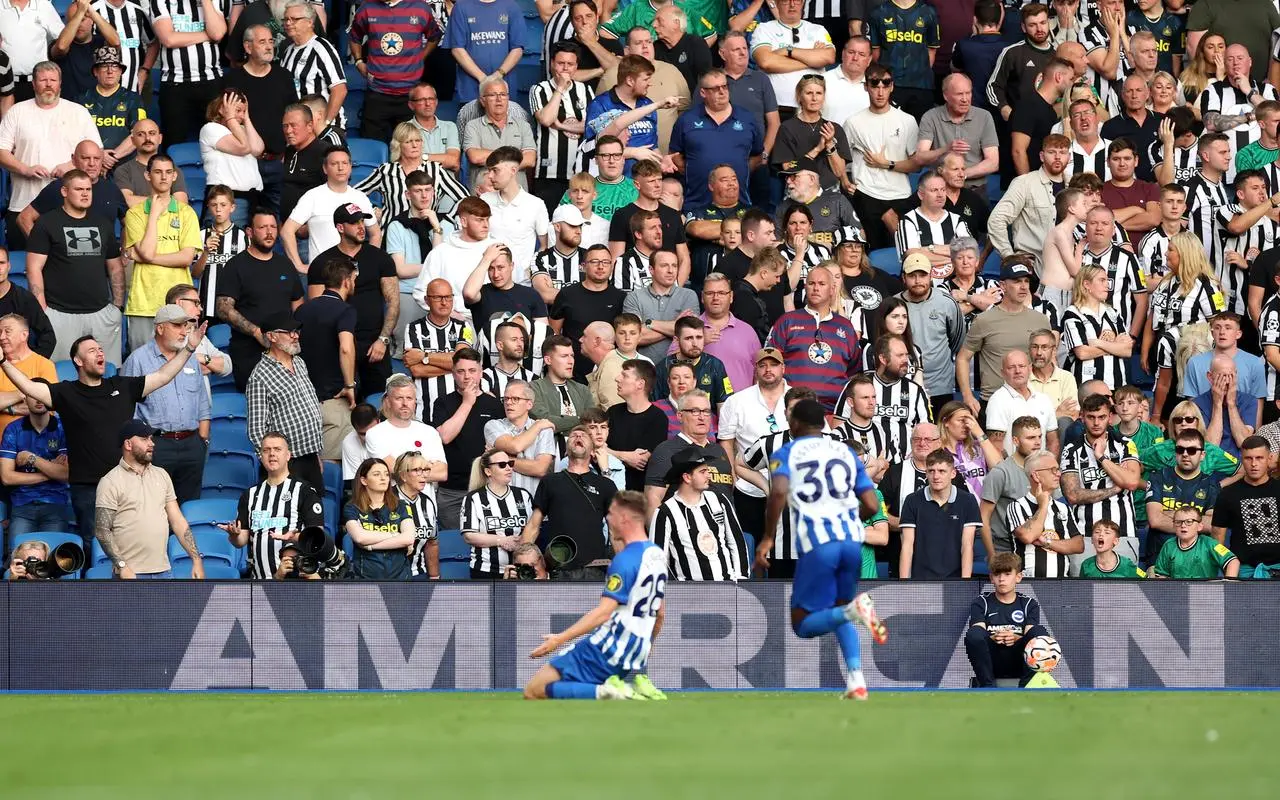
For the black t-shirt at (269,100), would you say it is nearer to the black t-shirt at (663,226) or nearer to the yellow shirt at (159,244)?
the yellow shirt at (159,244)

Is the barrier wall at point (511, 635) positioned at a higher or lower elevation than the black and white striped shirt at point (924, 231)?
lower

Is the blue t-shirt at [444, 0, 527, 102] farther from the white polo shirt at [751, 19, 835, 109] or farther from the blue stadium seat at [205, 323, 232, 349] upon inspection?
the blue stadium seat at [205, 323, 232, 349]

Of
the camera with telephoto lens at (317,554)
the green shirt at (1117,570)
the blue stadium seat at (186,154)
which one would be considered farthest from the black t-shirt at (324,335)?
the green shirt at (1117,570)

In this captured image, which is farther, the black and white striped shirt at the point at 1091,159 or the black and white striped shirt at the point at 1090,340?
the black and white striped shirt at the point at 1091,159

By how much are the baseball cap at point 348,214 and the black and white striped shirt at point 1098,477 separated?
5896mm

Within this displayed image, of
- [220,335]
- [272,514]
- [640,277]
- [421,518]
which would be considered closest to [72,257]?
[220,335]

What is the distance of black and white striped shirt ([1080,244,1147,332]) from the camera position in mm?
16188

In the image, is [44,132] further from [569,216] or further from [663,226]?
[663,226]

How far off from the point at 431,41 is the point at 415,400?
4792mm

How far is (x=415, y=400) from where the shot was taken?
565 inches

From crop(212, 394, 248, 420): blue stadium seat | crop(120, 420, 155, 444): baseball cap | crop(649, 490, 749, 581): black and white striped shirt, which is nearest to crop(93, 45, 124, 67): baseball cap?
crop(212, 394, 248, 420): blue stadium seat

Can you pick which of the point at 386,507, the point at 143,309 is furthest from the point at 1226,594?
the point at 143,309

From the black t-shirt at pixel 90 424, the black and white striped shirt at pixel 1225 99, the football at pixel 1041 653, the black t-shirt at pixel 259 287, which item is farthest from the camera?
the black and white striped shirt at pixel 1225 99

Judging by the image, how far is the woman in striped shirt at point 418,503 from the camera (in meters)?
13.6
